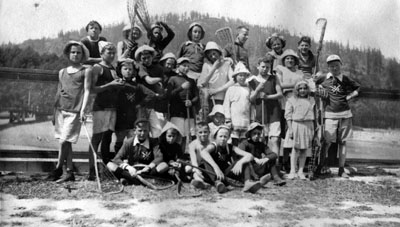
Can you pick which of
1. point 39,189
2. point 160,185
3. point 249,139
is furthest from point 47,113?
point 249,139

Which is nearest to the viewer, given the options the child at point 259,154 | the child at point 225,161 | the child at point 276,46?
the child at point 225,161

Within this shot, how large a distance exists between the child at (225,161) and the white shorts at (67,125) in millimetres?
1231

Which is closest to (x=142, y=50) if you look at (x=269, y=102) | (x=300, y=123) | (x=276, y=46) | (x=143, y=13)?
(x=143, y=13)

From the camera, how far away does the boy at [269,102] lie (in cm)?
475

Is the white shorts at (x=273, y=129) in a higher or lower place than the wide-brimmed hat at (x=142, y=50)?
lower

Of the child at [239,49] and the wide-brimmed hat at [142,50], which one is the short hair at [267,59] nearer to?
the child at [239,49]

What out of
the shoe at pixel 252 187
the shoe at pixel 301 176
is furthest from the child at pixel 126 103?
the shoe at pixel 301 176

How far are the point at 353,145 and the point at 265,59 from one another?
2108mm

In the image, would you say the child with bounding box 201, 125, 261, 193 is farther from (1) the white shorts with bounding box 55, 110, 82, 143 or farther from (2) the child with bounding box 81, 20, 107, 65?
(2) the child with bounding box 81, 20, 107, 65

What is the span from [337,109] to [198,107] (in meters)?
1.59

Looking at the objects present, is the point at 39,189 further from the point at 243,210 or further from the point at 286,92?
the point at 286,92

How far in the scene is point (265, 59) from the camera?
481cm

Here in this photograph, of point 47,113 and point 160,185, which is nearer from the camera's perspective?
point 160,185

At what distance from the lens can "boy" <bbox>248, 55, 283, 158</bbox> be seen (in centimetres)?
475
